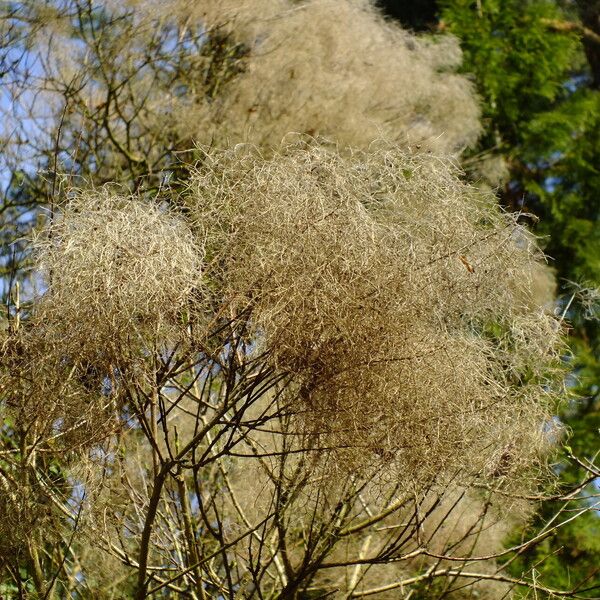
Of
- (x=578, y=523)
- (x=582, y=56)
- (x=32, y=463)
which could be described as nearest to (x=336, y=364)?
(x=32, y=463)

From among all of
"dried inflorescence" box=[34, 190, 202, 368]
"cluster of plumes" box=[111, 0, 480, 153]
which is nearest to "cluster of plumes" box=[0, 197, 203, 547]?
"dried inflorescence" box=[34, 190, 202, 368]

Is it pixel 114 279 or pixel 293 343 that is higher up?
pixel 114 279

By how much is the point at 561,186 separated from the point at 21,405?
22.9 ft

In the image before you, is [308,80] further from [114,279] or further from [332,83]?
[114,279]

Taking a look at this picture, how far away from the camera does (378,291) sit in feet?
9.50

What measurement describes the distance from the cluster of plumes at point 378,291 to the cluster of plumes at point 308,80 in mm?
3164

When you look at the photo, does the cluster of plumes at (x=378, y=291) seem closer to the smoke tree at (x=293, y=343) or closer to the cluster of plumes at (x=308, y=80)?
the smoke tree at (x=293, y=343)

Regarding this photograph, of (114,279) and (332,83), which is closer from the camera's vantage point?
(114,279)

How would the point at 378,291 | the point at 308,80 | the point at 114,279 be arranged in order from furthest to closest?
the point at 308,80 → the point at 378,291 → the point at 114,279

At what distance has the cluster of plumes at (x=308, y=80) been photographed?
6.79m

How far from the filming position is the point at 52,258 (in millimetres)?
2898

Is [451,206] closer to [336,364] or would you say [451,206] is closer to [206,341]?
[336,364]

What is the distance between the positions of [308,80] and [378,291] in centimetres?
410

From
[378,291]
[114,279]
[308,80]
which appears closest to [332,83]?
[308,80]
